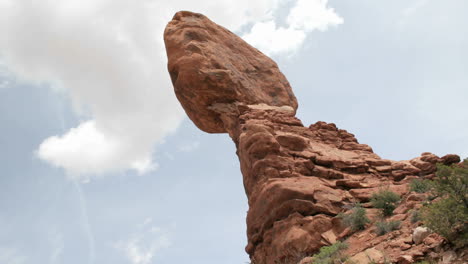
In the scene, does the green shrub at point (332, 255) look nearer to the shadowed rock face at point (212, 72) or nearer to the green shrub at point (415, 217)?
the green shrub at point (415, 217)

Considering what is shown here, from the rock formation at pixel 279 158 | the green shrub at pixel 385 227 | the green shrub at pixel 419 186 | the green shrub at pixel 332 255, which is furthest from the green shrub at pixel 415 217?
the green shrub at pixel 419 186

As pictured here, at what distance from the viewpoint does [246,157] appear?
19.1 m

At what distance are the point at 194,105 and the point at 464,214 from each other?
52.5 feet

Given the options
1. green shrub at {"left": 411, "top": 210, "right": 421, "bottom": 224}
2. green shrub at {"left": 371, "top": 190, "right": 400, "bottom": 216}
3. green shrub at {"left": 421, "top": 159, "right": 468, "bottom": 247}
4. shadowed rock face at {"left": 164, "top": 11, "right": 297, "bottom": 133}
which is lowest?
green shrub at {"left": 421, "top": 159, "right": 468, "bottom": 247}

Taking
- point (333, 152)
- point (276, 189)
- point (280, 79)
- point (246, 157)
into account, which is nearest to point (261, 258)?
point (276, 189)

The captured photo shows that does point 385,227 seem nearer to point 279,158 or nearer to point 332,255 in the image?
point 332,255

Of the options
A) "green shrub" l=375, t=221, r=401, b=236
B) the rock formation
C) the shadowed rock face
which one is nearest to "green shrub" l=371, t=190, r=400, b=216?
the rock formation

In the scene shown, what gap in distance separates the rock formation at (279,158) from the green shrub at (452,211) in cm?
50

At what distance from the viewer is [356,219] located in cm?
1459

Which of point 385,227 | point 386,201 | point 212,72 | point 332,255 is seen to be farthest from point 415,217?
point 212,72

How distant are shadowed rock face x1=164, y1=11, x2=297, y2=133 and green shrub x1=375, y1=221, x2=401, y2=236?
1156cm

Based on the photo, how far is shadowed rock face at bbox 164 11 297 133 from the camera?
22891 mm

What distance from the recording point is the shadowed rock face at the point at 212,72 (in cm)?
2289

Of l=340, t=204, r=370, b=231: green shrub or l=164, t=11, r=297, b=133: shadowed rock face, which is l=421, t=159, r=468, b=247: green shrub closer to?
l=340, t=204, r=370, b=231: green shrub
